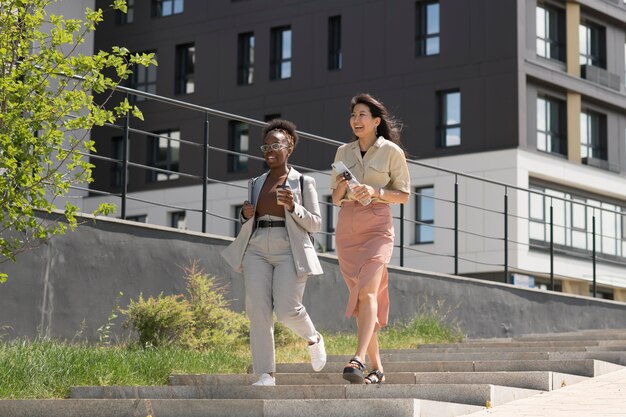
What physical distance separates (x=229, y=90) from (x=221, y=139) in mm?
1700

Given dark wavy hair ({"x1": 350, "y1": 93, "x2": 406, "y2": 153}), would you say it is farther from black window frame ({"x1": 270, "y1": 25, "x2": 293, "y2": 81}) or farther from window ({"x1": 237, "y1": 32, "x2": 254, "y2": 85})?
window ({"x1": 237, "y1": 32, "x2": 254, "y2": 85})

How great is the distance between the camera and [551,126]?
3831cm

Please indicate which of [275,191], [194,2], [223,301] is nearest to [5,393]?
[275,191]

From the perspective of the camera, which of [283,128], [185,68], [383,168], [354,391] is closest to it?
[354,391]

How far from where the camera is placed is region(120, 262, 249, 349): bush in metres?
11.8

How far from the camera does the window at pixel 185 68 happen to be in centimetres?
4359

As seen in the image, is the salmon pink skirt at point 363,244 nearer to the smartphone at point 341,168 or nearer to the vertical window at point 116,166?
the smartphone at point 341,168

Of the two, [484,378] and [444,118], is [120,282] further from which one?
[444,118]

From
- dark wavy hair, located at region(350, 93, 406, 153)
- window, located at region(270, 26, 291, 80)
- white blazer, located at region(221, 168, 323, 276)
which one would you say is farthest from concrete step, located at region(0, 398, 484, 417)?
window, located at region(270, 26, 291, 80)

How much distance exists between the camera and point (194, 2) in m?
43.8

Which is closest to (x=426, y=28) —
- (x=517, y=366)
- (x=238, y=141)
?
(x=238, y=141)

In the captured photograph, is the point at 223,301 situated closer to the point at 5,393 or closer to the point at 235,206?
the point at 5,393

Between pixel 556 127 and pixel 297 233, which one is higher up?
pixel 556 127

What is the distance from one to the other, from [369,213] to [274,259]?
798mm
